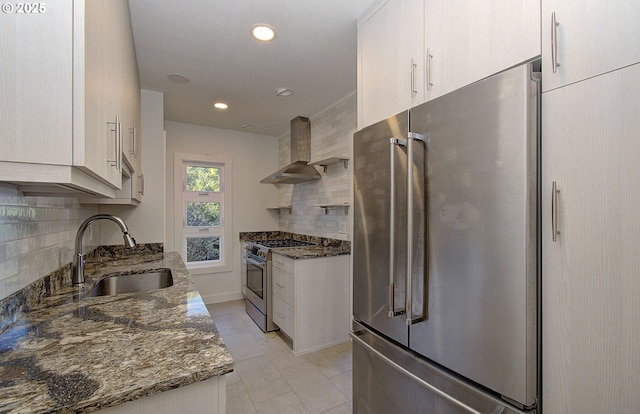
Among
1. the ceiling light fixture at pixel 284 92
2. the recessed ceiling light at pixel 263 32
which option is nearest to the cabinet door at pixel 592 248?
the recessed ceiling light at pixel 263 32

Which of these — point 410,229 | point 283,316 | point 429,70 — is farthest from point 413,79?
point 283,316

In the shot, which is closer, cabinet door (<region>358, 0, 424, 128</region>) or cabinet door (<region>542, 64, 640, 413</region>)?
cabinet door (<region>542, 64, 640, 413</region>)

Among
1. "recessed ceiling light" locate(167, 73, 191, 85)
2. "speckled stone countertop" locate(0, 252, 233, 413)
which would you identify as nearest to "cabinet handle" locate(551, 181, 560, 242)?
"speckled stone countertop" locate(0, 252, 233, 413)

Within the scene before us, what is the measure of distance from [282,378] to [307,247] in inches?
55.9

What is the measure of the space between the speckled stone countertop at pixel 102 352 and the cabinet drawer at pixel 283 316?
63.0 inches

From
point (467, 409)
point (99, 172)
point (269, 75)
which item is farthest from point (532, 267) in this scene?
point (269, 75)

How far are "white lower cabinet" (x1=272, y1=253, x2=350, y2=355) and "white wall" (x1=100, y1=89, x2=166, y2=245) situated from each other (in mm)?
1338

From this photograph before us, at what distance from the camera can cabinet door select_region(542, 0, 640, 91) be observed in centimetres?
75

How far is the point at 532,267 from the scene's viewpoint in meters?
0.90

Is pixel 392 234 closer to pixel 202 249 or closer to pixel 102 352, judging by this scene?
pixel 102 352

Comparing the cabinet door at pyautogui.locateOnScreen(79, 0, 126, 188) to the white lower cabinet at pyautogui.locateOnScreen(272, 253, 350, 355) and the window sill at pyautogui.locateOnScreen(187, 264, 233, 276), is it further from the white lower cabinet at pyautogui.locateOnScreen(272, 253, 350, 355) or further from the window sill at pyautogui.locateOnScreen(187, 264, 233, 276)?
the window sill at pyautogui.locateOnScreen(187, 264, 233, 276)

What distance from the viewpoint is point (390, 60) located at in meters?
1.51

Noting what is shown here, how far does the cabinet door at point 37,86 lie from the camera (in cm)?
64

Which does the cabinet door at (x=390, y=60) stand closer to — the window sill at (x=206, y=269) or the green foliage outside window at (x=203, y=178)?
the green foliage outside window at (x=203, y=178)
